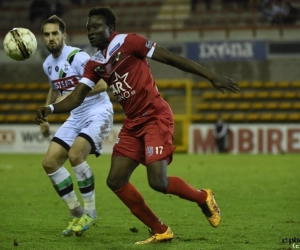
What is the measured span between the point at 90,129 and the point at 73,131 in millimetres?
222

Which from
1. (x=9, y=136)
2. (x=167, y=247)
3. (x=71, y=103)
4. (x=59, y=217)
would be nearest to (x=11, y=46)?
(x=71, y=103)

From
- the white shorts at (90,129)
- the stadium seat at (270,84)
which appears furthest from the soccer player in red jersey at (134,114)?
the stadium seat at (270,84)

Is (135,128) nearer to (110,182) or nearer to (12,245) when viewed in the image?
(110,182)

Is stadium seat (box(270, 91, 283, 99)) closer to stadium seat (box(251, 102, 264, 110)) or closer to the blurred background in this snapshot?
the blurred background

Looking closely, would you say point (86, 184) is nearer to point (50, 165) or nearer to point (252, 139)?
point (50, 165)

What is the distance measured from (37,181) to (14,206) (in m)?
3.81

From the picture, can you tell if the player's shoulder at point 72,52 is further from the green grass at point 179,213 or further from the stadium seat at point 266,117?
the stadium seat at point 266,117

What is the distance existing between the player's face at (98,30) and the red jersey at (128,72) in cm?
8

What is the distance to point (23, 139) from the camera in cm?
2375

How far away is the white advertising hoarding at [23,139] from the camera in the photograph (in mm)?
23469

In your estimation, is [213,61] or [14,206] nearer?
[14,206]

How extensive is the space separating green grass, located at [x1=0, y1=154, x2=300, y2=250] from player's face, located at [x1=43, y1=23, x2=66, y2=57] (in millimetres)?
1959

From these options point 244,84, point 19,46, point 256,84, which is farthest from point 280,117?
point 19,46

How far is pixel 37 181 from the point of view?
44.3 feet
